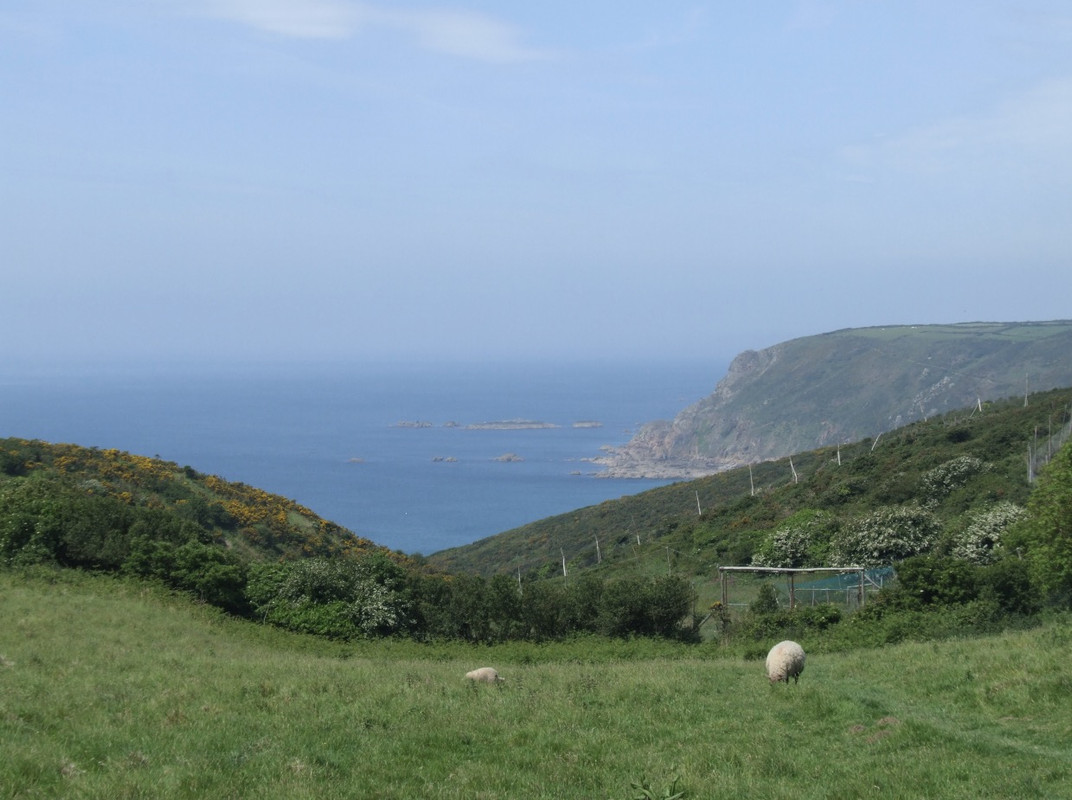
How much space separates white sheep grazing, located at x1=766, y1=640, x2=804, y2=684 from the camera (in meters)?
16.0

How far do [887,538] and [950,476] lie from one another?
437 inches

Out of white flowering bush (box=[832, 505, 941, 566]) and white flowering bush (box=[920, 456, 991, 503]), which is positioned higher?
white flowering bush (box=[920, 456, 991, 503])

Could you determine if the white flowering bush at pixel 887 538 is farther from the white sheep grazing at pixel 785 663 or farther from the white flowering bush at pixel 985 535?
the white sheep grazing at pixel 785 663

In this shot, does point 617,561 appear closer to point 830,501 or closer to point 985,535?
point 830,501

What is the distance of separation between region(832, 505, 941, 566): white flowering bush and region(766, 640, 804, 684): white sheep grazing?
70.8ft

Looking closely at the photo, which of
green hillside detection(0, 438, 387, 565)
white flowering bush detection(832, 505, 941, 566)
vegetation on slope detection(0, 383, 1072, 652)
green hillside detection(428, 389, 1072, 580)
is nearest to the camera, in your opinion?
vegetation on slope detection(0, 383, 1072, 652)

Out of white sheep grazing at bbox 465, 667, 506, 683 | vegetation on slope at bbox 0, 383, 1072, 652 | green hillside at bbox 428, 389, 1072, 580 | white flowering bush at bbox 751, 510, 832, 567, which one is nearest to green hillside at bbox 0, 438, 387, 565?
vegetation on slope at bbox 0, 383, 1072, 652

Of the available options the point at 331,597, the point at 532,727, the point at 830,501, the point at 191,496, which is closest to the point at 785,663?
the point at 532,727

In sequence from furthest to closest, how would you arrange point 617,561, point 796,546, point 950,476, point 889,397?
point 889,397 < point 617,561 < point 950,476 < point 796,546

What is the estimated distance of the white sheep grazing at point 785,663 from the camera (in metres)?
16.0

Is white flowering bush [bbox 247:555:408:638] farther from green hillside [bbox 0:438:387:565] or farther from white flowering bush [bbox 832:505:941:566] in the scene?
white flowering bush [bbox 832:505:941:566]

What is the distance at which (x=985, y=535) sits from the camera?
106ft

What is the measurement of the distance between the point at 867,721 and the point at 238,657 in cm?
1302

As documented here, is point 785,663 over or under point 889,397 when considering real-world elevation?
over
